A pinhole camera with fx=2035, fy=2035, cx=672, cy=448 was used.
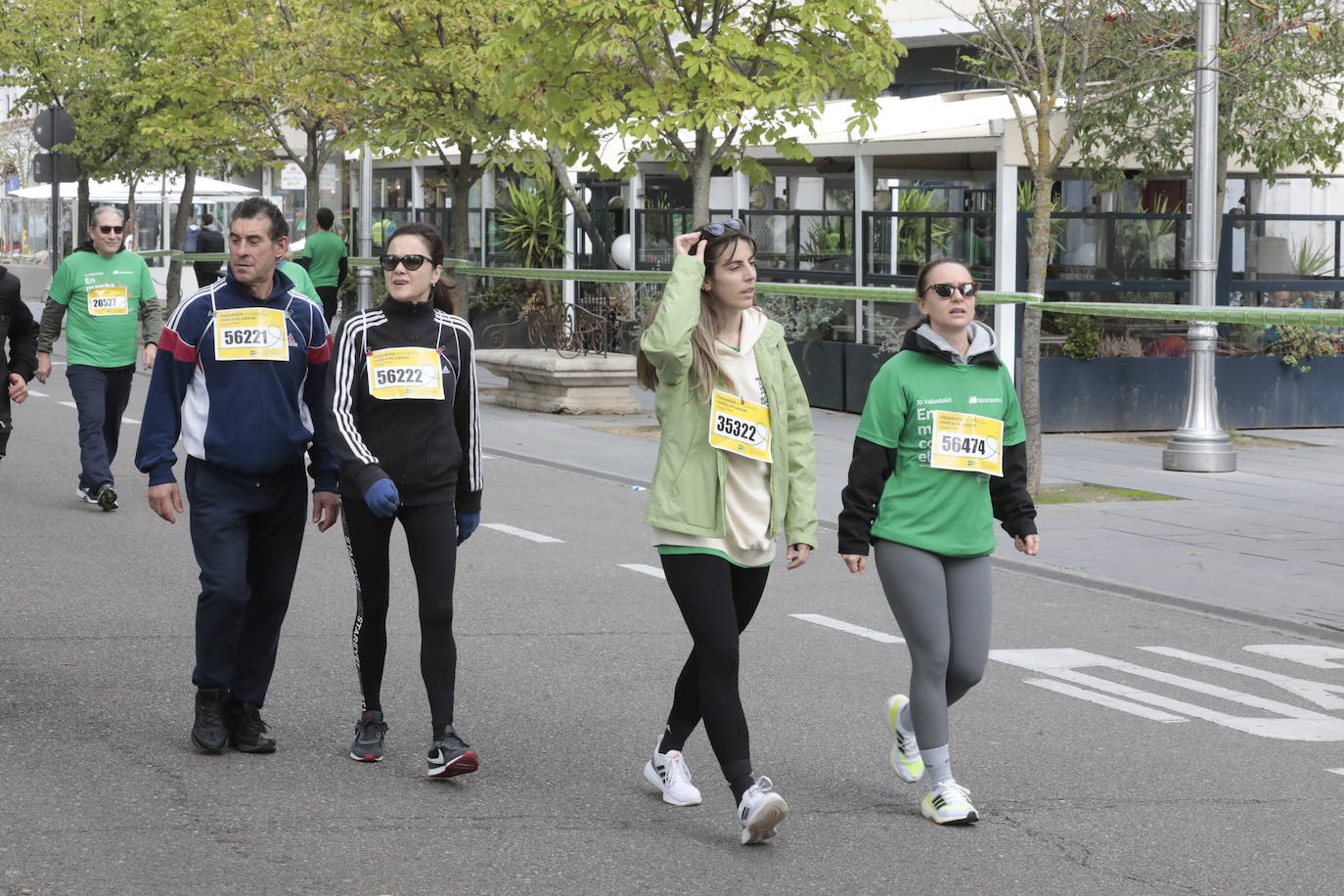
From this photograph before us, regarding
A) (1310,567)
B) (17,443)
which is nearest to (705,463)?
(1310,567)

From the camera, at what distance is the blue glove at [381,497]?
5668mm

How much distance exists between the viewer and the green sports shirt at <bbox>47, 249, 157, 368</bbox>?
11914mm

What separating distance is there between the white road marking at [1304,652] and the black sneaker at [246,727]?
14.3 feet

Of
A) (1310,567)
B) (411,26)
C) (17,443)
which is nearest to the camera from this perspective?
(1310,567)

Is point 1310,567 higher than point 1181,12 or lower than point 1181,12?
lower

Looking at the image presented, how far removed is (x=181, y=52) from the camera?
25.8m

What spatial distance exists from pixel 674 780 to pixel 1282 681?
327 cm

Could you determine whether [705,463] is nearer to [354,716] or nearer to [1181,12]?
[354,716]

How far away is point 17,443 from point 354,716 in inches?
380

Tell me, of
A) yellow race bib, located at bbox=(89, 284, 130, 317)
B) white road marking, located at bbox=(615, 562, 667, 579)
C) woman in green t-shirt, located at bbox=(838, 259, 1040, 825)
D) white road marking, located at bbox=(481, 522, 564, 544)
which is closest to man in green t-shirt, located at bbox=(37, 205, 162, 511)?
yellow race bib, located at bbox=(89, 284, 130, 317)

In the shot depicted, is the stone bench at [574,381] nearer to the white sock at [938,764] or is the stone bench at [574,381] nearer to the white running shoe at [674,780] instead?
the white running shoe at [674,780]

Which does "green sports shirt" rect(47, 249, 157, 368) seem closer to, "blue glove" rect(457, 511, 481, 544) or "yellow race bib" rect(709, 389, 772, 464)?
Result: "blue glove" rect(457, 511, 481, 544)

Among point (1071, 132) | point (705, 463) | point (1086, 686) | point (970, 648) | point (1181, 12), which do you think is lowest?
point (1086, 686)

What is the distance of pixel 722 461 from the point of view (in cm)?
548
